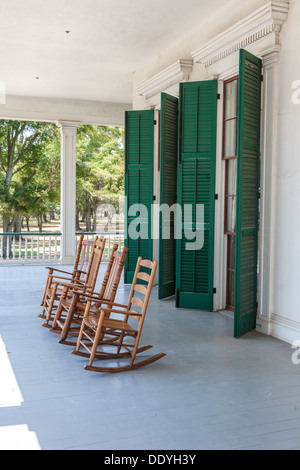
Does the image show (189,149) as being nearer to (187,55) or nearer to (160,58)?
(187,55)

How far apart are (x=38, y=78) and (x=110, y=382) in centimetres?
757

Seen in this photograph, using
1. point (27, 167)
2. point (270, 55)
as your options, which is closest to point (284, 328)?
point (270, 55)

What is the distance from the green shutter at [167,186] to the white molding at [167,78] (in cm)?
36

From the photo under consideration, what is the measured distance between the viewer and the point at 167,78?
7363 millimetres

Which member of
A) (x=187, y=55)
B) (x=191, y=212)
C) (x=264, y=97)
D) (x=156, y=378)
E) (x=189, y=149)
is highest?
(x=187, y=55)

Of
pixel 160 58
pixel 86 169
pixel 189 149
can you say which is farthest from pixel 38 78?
pixel 86 169

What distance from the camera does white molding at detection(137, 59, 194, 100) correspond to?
6.88 metres

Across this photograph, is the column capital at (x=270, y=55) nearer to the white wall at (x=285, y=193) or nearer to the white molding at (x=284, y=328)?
the white wall at (x=285, y=193)

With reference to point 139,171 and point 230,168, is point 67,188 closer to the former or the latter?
point 139,171

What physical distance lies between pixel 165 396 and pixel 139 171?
5.33m

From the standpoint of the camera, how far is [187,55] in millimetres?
7082

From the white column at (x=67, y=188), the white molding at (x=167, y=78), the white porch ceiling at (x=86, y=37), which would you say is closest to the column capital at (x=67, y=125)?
the white column at (x=67, y=188)

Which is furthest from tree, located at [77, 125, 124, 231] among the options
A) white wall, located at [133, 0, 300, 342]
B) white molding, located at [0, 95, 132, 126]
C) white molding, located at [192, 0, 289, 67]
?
white wall, located at [133, 0, 300, 342]

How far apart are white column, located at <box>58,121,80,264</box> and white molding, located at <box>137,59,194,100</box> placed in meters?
3.63
